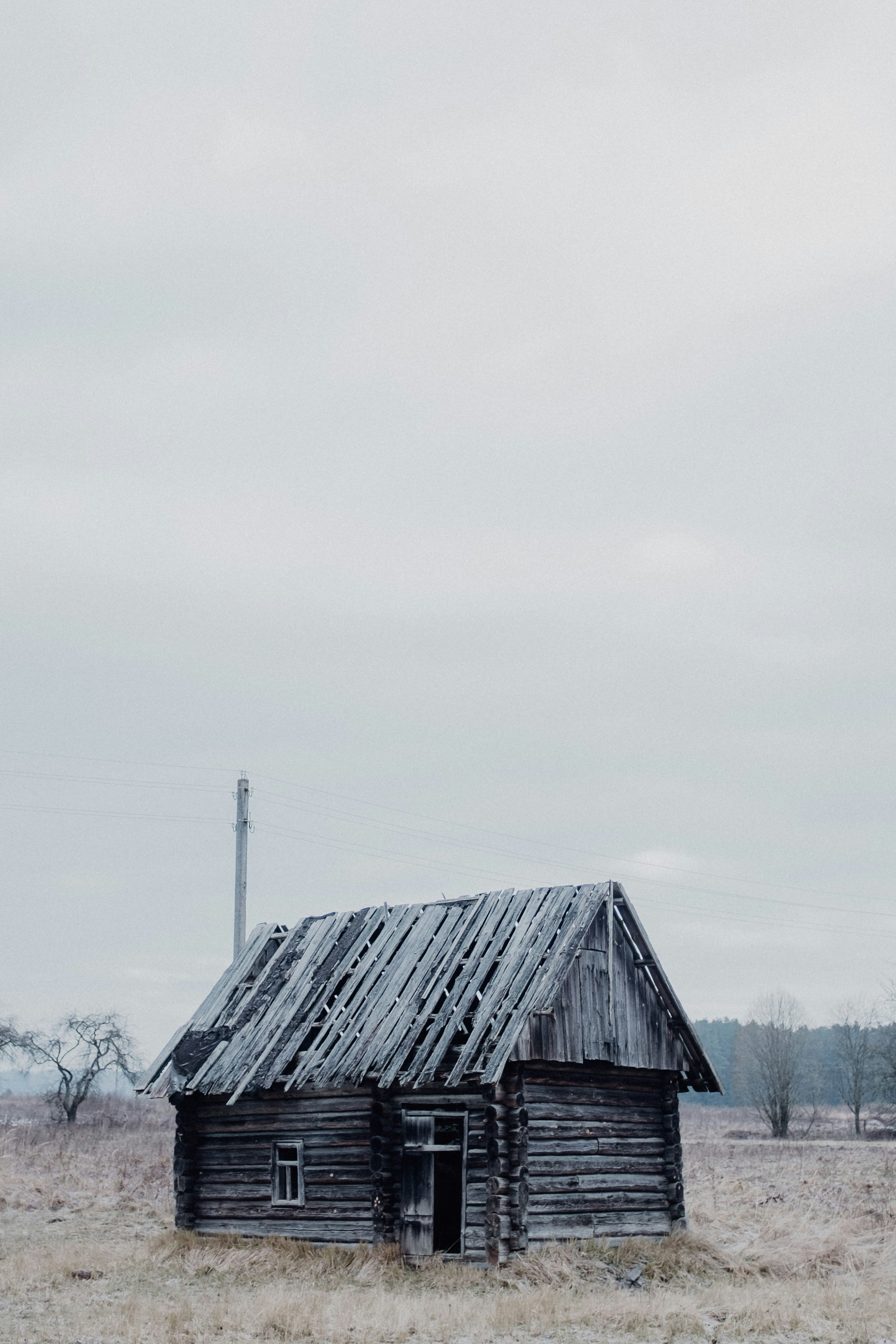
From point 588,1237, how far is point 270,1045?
240 inches

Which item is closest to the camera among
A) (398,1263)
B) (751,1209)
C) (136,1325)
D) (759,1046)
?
(136,1325)

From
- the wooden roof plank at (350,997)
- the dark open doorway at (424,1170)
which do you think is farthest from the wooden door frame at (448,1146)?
the wooden roof plank at (350,997)

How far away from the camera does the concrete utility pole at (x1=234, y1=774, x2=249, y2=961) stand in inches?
1261

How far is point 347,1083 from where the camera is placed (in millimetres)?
21375

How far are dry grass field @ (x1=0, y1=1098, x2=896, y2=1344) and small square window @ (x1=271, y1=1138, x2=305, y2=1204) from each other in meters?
0.87

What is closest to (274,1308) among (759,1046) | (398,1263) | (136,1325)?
(136,1325)

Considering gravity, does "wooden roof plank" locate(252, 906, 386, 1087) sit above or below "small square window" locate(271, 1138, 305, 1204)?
above

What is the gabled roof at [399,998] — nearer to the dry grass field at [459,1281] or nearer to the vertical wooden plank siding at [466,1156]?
the vertical wooden plank siding at [466,1156]

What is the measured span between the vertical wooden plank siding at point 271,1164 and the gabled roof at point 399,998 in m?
0.66

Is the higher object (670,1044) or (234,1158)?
(670,1044)

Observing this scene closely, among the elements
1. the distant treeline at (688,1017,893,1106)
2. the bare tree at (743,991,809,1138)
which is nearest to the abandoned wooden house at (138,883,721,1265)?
the bare tree at (743,991,809,1138)

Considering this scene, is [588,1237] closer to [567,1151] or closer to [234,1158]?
[567,1151]

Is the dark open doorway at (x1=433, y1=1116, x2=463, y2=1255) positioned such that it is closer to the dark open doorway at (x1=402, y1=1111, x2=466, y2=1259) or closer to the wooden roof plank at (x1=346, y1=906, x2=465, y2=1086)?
the dark open doorway at (x1=402, y1=1111, x2=466, y2=1259)

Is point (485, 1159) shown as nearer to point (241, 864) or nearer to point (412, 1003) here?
point (412, 1003)
